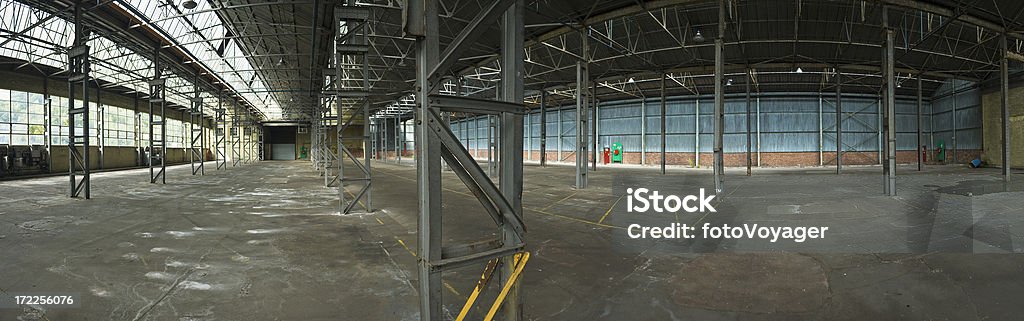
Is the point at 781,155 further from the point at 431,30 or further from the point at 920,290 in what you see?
the point at 431,30

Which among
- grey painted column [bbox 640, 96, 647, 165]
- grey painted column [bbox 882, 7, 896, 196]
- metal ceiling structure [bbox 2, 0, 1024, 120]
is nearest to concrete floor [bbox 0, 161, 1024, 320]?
grey painted column [bbox 882, 7, 896, 196]

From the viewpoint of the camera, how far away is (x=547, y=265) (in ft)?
24.3

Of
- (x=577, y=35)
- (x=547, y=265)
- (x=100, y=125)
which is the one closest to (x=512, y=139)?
(x=547, y=265)

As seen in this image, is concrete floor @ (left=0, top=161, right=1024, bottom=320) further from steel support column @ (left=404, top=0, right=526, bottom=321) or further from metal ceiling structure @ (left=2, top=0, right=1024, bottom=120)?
metal ceiling structure @ (left=2, top=0, right=1024, bottom=120)

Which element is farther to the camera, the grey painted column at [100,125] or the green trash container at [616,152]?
the green trash container at [616,152]

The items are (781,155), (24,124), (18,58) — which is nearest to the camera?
(18,58)

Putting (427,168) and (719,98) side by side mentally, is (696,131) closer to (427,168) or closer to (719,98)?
(719,98)

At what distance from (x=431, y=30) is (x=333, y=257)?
5815 millimetres

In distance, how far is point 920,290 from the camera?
20.2ft

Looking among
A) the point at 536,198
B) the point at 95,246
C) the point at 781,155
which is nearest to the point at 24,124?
the point at 95,246

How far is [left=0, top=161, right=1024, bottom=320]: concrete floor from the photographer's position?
5.50 m

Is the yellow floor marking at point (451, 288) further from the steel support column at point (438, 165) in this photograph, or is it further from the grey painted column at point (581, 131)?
the grey painted column at point (581, 131)

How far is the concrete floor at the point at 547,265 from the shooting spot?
18.1 ft

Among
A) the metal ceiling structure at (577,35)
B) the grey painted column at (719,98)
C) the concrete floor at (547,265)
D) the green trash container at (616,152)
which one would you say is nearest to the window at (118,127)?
the metal ceiling structure at (577,35)
